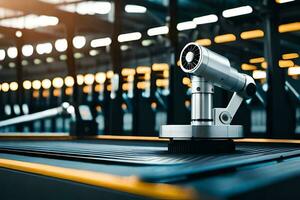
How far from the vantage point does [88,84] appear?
20.0 ft

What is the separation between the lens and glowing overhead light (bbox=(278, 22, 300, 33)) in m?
3.88

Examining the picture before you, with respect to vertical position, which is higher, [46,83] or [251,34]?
[251,34]

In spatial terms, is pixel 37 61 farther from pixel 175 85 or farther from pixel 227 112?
pixel 227 112

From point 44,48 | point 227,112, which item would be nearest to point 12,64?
point 44,48

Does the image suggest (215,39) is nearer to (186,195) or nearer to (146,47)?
(146,47)

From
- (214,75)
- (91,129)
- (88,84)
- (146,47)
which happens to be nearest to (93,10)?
(146,47)

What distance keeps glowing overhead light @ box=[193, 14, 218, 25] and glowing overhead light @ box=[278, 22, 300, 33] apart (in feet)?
2.67

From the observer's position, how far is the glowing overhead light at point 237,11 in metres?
4.06

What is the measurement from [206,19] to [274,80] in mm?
1231

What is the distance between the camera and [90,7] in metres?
4.75

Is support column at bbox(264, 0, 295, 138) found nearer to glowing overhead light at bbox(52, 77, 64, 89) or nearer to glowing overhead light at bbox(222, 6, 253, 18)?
glowing overhead light at bbox(222, 6, 253, 18)

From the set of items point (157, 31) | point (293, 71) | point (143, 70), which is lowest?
point (293, 71)

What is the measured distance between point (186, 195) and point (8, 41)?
481 cm

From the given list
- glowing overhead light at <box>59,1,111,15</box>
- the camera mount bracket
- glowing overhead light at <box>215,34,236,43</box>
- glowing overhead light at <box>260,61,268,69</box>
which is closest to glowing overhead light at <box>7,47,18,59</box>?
glowing overhead light at <box>59,1,111,15</box>
